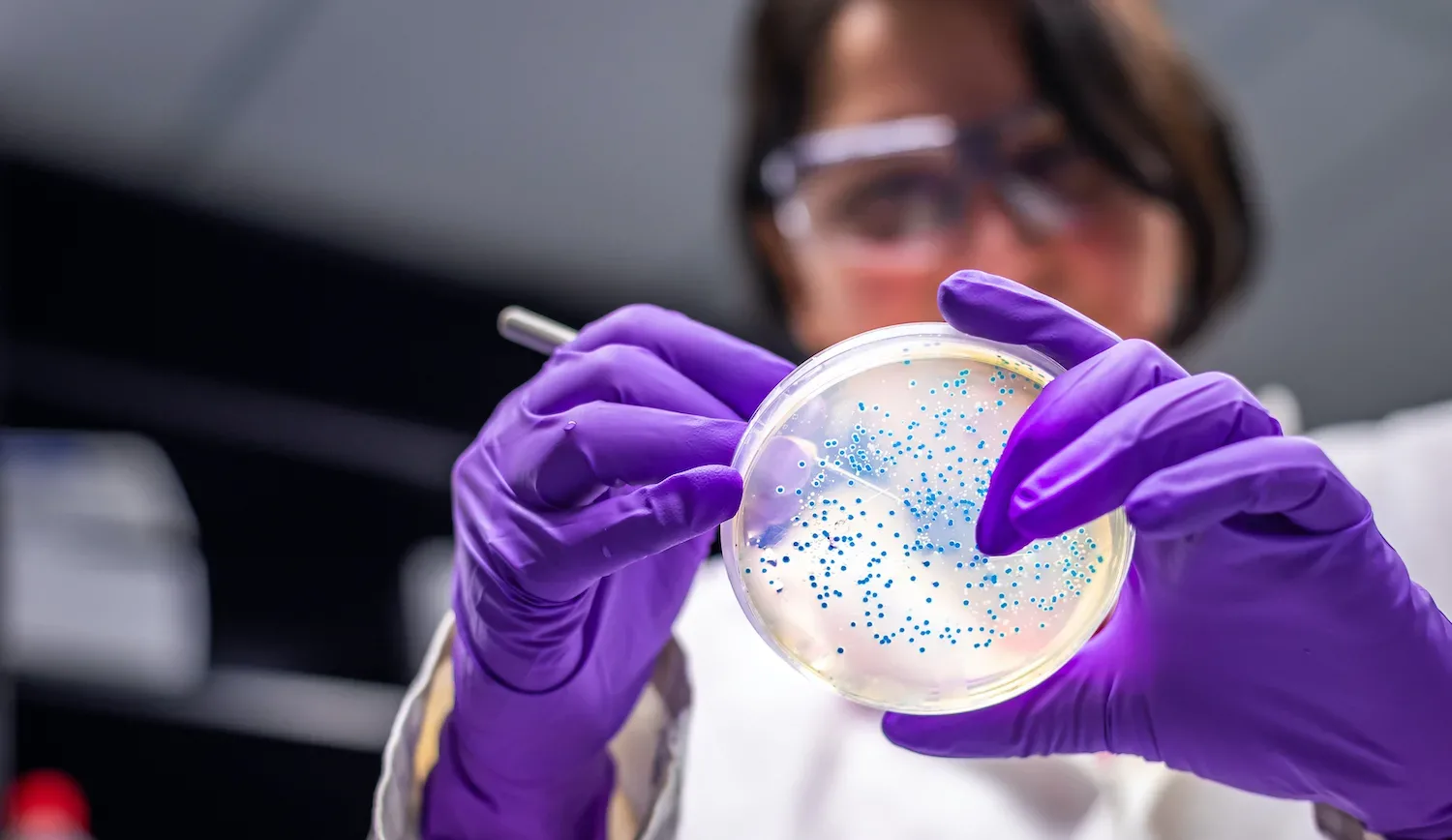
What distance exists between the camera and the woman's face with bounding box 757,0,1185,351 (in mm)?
1108

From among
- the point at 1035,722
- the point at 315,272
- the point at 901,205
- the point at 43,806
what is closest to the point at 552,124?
the point at 315,272

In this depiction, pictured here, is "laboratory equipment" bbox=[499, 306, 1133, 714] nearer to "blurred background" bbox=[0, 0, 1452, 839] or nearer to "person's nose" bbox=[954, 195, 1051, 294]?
"person's nose" bbox=[954, 195, 1051, 294]

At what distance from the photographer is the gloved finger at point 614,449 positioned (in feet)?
2.00

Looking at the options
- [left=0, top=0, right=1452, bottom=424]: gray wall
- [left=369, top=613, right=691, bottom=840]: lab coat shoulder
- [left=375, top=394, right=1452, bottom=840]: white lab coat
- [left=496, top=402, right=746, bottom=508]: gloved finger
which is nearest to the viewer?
[left=496, top=402, right=746, bottom=508]: gloved finger

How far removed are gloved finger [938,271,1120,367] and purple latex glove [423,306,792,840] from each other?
14 cm

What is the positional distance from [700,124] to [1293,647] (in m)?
1.71

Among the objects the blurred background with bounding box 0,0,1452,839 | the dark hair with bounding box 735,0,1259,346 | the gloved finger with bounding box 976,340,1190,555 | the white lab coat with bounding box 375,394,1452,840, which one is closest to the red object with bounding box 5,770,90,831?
the blurred background with bounding box 0,0,1452,839

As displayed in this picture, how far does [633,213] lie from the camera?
2.36 m

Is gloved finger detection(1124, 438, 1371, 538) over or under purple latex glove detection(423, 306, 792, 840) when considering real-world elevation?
over

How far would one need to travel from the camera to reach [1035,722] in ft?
2.16

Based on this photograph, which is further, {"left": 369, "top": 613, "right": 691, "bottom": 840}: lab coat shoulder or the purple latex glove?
{"left": 369, "top": 613, "right": 691, "bottom": 840}: lab coat shoulder

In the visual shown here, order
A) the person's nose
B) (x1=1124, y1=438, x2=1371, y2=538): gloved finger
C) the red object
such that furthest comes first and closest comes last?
the red object
the person's nose
(x1=1124, y1=438, x2=1371, y2=538): gloved finger

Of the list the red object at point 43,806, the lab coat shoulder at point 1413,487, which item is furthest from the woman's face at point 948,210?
the red object at point 43,806

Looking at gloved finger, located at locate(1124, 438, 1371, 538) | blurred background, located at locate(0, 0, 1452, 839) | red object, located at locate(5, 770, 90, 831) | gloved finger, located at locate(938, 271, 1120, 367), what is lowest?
red object, located at locate(5, 770, 90, 831)
